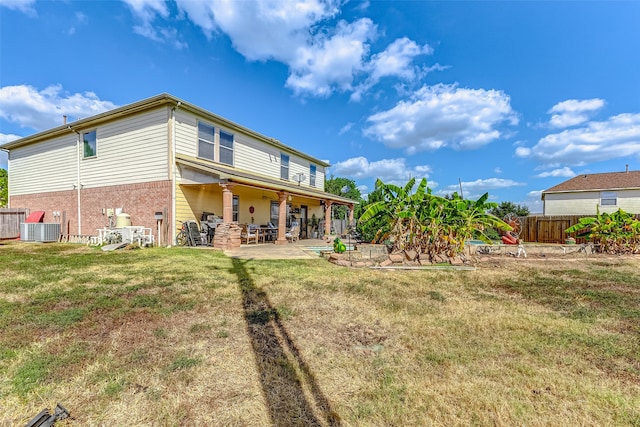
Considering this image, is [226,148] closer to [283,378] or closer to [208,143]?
[208,143]

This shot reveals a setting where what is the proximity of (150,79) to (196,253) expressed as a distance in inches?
453

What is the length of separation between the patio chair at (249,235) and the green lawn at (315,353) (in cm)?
782

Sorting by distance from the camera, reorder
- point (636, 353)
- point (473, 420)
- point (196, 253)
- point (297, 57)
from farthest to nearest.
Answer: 1. point (297, 57)
2. point (196, 253)
3. point (636, 353)
4. point (473, 420)

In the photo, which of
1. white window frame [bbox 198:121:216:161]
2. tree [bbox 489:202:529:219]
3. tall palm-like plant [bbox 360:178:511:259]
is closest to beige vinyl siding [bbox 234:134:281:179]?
white window frame [bbox 198:121:216:161]

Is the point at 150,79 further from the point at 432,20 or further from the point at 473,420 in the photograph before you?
the point at 473,420

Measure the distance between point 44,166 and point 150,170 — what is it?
9.66 metres

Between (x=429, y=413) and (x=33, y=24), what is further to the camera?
(x=33, y=24)

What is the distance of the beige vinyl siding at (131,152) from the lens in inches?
489

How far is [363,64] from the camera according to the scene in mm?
17578

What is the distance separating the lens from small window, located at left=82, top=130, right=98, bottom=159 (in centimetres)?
1458

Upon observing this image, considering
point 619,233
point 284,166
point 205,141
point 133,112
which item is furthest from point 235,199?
point 619,233

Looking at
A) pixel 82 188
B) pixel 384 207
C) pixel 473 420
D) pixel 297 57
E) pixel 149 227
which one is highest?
pixel 297 57

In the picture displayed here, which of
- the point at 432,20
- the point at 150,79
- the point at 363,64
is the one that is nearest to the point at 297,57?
the point at 363,64

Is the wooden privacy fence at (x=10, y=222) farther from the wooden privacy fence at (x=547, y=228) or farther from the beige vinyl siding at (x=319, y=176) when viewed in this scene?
the wooden privacy fence at (x=547, y=228)
